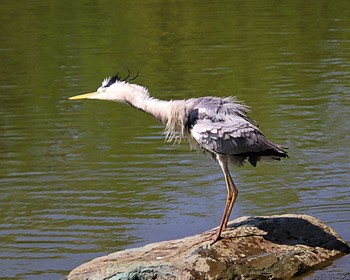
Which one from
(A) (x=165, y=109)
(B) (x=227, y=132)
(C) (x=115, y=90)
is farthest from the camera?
(C) (x=115, y=90)

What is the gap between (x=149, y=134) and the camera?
1338 centimetres

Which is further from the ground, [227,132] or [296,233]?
[227,132]

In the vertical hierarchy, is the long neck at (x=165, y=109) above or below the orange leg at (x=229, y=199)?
above

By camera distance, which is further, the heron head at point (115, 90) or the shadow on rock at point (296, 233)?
the heron head at point (115, 90)

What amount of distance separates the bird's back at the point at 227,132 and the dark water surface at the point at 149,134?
1209 millimetres

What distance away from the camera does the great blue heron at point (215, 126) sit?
7469 millimetres

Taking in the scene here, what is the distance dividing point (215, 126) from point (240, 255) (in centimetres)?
114

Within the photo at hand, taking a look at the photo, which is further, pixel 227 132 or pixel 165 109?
pixel 165 109

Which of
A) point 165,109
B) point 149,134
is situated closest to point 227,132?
point 165,109

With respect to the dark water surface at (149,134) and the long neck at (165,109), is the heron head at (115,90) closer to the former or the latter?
the long neck at (165,109)

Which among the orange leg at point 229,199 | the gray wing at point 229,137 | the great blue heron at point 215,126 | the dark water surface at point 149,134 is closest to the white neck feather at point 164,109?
the great blue heron at point 215,126

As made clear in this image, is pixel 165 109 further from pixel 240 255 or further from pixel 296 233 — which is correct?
pixel 296 233

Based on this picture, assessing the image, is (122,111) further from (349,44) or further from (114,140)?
(349,44)

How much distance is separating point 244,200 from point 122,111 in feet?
18.4
